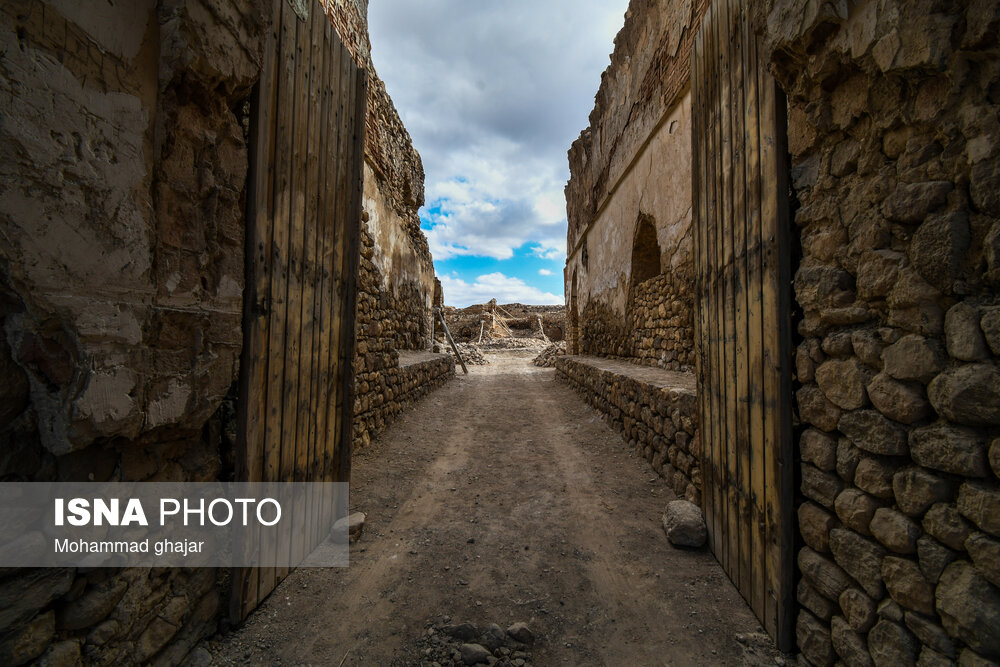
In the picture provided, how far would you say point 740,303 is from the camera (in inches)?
90.1

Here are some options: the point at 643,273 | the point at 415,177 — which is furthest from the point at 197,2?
the point at 643,273

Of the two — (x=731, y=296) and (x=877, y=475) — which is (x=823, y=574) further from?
(x=731, y=296)

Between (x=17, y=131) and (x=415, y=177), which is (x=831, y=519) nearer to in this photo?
(x=17, y=131)

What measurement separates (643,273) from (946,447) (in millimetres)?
6864

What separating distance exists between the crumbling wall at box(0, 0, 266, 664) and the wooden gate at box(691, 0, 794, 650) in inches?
103

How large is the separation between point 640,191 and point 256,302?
7122 millimetres

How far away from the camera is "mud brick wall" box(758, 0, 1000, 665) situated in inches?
45.0

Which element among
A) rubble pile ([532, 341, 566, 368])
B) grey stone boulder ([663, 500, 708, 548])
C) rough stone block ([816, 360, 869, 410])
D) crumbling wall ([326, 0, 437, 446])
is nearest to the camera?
rough stone block ([816, 360, 869, 410])

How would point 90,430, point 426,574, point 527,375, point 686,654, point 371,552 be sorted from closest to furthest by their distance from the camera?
point 90,430 → point 686,654 → point 426,574 → point 371,552 → point 527,375

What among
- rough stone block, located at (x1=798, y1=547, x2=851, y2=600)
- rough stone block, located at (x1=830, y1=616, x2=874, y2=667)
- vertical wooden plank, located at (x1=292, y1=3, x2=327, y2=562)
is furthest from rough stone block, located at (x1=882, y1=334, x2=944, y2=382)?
vertical wooden plank, located at (x1=292, y1=3, x2=327, y2=562)

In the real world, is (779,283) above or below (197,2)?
below

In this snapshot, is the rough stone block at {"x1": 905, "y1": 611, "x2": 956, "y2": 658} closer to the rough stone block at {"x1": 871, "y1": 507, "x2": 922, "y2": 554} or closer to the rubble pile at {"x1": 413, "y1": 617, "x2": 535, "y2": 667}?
the rough stone block at {"x1": 871, "y1": 507, "x2": 922, "y2": 554}

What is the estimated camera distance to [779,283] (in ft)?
6.20

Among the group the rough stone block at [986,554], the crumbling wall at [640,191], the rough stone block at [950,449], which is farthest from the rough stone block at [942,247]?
the crumbling wall at [640,191]
